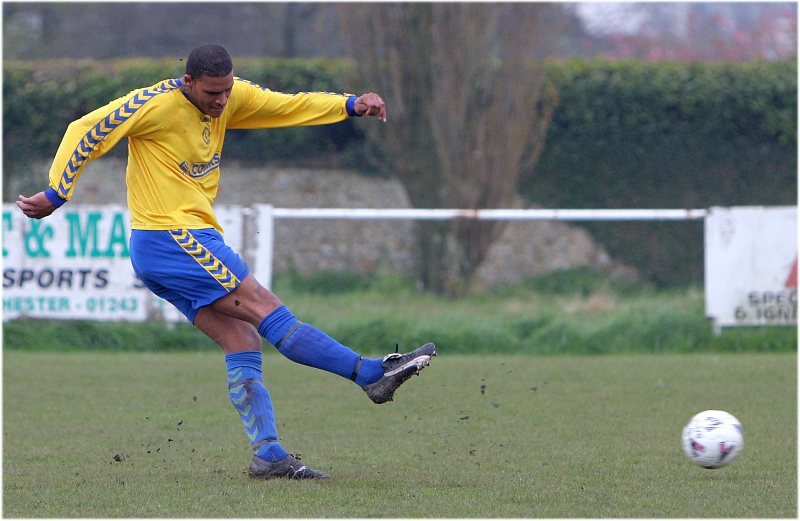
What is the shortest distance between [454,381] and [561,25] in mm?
8961

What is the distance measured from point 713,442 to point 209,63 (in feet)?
9.19

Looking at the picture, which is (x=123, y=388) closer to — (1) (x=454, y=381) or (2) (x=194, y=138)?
(1) (x=454, y=381)

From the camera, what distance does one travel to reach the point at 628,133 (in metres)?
16.9

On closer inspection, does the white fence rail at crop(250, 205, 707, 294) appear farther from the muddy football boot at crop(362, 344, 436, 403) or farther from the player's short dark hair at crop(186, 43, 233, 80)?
the muddy football boot at crop(362, 344, 436, 403)

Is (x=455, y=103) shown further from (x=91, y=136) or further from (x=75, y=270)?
(x=91, y=136)

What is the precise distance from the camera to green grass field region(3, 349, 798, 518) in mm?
4082

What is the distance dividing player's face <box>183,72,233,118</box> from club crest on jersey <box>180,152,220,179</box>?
246 mm

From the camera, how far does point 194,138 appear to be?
4.61 metres

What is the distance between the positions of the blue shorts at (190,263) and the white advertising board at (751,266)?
23.6 ft

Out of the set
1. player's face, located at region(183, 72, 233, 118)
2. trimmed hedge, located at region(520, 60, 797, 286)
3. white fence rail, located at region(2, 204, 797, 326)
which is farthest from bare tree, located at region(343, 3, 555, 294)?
player's face, located at region(183, 72, 233, 118)

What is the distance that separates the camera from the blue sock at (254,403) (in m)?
4.63

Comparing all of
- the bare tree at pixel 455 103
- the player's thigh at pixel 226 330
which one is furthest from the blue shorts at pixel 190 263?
the bare tree at pixel 455 103

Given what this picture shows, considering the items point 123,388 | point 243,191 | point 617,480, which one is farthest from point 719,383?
point 243,191

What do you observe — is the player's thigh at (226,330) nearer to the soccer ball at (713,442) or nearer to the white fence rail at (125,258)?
the soccer ball at (713,442)
